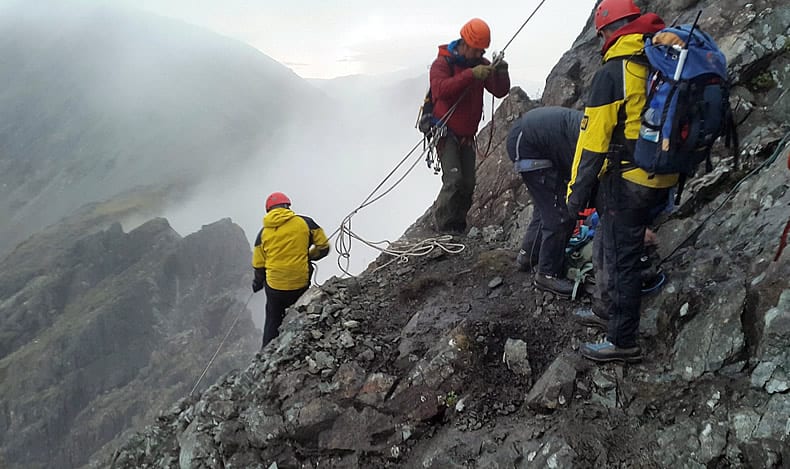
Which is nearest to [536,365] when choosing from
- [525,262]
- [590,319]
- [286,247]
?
[590,319]

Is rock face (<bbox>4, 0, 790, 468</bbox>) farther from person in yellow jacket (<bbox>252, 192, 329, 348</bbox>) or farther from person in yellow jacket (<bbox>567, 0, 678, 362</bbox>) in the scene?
person in yellow jacket (<bbox>252, 192, 329, 348</bbox>)

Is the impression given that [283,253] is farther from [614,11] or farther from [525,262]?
[614,11]

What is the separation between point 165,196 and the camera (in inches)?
5349

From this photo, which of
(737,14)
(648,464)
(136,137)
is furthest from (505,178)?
(136,137)

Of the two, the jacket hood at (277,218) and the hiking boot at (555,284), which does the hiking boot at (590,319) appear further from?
the jacket hood at (277,218)

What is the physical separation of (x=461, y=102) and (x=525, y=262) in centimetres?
309

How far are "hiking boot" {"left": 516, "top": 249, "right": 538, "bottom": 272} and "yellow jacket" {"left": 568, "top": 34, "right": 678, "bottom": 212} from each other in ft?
8.26

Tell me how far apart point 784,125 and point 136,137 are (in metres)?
174

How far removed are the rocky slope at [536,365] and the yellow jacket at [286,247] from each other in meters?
0.86

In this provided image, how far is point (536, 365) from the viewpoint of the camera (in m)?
5.61

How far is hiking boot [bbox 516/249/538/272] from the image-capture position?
704 centimetres

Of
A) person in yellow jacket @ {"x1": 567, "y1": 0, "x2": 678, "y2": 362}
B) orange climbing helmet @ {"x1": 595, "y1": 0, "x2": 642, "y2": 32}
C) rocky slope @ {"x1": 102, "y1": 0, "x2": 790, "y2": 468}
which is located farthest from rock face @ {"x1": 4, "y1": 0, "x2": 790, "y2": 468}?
orange climbing helmet @ {"x1": 595, "y1": 0, "x2": 642, "y2": 32}

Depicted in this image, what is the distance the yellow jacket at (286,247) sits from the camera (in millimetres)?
8922

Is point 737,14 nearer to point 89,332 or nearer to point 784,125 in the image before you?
point 784,125
